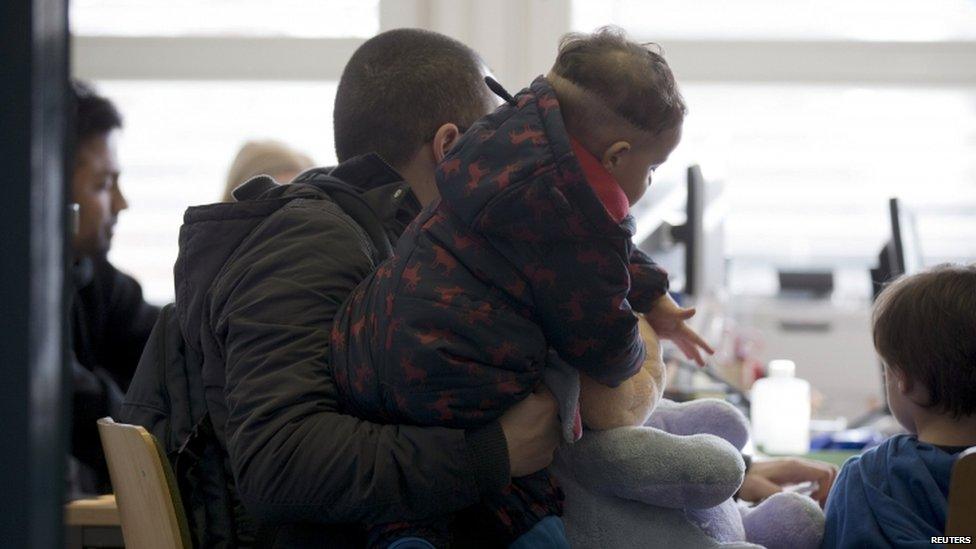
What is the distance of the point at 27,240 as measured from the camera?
0.63 metres

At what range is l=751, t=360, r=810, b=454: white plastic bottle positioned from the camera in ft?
8.96

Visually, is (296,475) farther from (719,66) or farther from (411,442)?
(719,66)

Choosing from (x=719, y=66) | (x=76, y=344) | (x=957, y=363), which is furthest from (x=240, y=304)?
(x=719, y=66)

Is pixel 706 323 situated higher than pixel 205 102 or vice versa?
pixel 205 102

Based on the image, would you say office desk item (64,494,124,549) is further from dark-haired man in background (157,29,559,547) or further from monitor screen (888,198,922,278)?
monitor screen (888,198,922,278)

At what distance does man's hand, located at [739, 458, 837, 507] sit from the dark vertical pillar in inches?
56.3

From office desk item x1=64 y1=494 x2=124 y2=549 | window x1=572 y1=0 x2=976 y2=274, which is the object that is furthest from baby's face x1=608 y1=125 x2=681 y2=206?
window x1=572 y1=0 x2=976 y2=274

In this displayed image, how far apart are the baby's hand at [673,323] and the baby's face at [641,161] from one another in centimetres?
23

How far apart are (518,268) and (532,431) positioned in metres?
0.19

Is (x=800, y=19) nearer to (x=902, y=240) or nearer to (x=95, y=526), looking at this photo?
(x=902, y=240)

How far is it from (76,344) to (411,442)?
173 cm

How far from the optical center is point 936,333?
5.21 feet

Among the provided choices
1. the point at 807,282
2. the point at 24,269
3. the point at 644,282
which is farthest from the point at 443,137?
the point at 807,282

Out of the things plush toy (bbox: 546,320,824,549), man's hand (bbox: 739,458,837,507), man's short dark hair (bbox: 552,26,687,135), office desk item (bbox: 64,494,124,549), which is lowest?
office desk item (bbox: 64,494,124,549)
